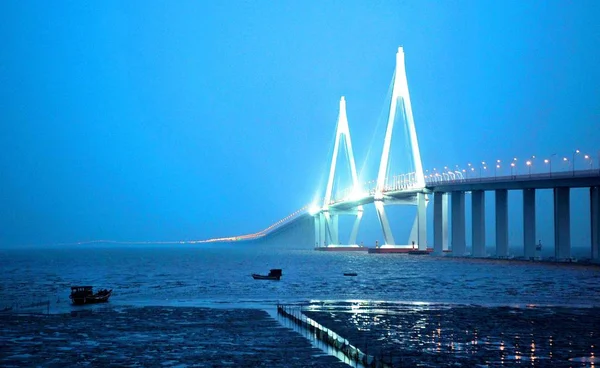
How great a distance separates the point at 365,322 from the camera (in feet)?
104

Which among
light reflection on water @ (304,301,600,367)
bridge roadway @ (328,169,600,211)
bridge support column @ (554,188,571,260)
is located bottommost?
light reflection on water @ (304,301,600,367)

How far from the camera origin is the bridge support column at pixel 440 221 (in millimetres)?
102125

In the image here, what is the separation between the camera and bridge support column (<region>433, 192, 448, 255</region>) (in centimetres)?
10212

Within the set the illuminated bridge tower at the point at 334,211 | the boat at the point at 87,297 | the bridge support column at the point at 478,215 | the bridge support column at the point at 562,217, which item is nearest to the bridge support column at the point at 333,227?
the illuminated bridge tower at the point at 334,211

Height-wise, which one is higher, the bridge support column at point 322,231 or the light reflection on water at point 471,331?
the bridge support column at point 322,231

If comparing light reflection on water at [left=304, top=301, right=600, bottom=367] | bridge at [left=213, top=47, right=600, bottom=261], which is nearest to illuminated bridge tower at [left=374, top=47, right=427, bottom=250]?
bridge at [left=213, top=47, right=600, bottom=261]

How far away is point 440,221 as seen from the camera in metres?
102

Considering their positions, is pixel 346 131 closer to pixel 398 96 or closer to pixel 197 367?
pixel 398 96

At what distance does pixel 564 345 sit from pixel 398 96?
74573mm

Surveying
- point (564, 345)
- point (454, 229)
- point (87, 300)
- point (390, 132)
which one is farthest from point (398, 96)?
point (564, 345)

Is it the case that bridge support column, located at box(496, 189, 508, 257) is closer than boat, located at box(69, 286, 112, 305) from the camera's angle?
No

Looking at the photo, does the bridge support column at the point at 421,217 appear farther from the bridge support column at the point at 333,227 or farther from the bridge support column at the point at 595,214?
the bridge support column at the point at 333,227

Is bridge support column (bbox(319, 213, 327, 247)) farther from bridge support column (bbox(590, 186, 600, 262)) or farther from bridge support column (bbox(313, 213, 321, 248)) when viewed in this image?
bridge support column (bbox(590, 186, 600, 262))

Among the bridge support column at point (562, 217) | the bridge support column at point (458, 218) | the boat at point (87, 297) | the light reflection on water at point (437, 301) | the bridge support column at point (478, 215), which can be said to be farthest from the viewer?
the bridge support column at point (458, 218)
